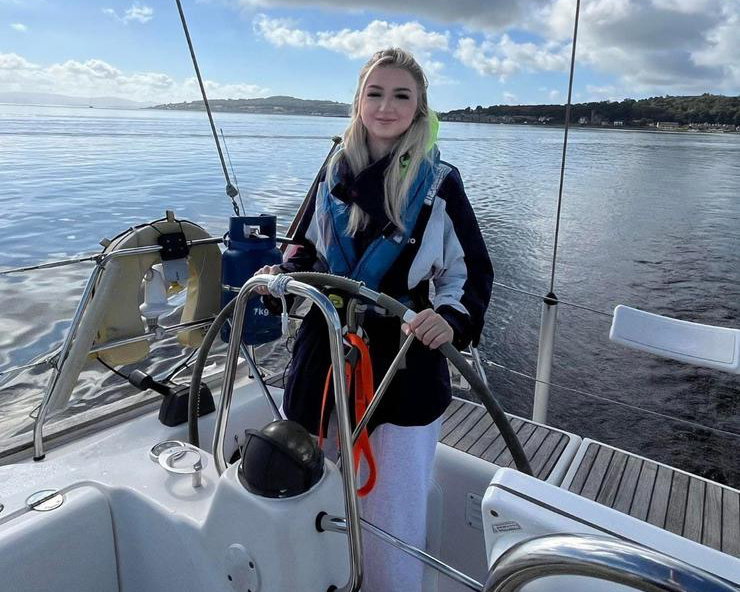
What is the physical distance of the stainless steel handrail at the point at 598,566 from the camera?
20.2 inches

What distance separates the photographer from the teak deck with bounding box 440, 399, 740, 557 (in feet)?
4.98

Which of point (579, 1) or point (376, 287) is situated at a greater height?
point (579, 1)

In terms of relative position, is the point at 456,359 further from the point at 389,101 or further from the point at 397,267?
the point at 389,101

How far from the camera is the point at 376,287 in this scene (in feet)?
4.07

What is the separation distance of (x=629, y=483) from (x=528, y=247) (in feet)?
23.9

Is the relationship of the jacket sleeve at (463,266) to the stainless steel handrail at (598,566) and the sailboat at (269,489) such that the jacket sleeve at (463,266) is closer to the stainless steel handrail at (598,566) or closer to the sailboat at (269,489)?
the sailboat at (269,489)

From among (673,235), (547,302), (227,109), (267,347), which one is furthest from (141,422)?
(673,235)

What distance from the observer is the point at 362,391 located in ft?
3.95

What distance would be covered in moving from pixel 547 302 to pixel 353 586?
4.71ft

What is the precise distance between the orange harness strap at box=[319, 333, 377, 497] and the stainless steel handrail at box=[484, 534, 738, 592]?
495 mm

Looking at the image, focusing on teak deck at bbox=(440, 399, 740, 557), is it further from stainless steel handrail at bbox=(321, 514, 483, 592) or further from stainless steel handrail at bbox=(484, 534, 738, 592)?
stainless steel handrail at bbox=(484, 534, 738, 592)

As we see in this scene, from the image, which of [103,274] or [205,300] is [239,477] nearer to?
[103,274]

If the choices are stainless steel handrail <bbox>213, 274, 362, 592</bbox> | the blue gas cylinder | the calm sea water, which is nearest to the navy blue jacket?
stainless steel handrail <bbox>213, 274, 362, 592</bbox>

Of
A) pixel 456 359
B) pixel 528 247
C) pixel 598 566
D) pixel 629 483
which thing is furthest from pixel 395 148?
pixel 528 247
